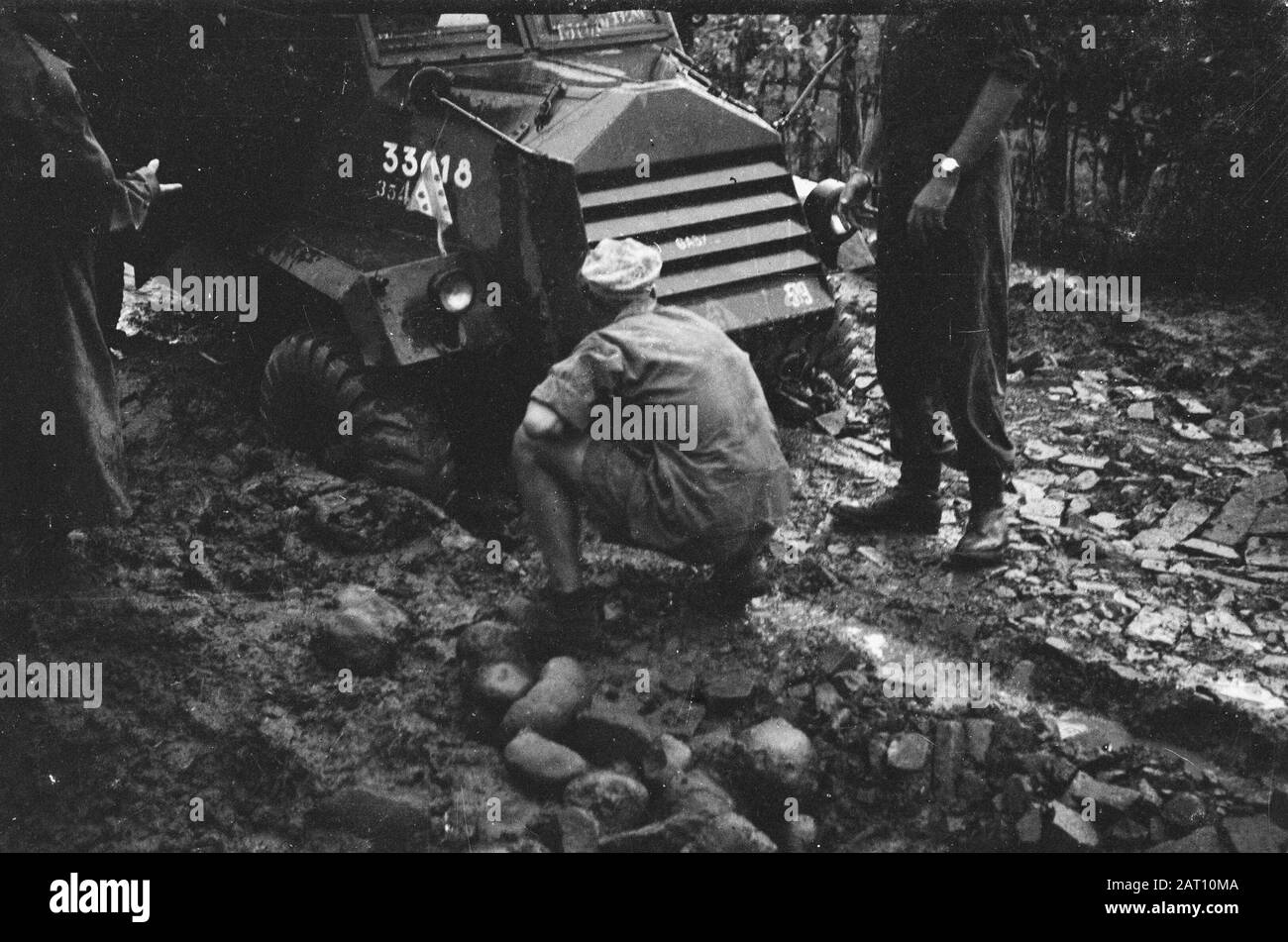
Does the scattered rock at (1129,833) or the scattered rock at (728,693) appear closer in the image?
the scattered rock at (1129,833)

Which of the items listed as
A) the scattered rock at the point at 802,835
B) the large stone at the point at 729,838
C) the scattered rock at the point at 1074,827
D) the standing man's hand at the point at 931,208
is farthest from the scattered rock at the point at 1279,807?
the standing man's hand at the point at 931,208

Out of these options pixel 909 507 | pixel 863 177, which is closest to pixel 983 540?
pixel 909 507

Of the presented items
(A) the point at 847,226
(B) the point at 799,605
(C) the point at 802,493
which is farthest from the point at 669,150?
(B) the point at 799,605

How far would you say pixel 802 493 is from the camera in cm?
521

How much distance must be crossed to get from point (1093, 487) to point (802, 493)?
1164mm

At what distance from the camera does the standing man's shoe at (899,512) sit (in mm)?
4773

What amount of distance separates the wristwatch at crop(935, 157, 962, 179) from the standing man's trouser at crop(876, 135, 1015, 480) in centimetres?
12

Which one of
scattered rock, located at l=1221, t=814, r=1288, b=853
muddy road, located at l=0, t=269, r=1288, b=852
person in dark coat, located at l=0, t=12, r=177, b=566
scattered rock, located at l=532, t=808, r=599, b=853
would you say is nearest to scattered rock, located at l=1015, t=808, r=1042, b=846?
muddy road, located at l=0, t=269, r=1288, b=852

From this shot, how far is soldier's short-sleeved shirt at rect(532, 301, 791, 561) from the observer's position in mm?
3670

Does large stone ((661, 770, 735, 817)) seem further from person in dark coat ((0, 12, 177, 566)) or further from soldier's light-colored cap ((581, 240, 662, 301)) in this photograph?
person in dark coat ((0, 12, 177, 566))

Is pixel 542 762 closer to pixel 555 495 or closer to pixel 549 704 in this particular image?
pixel 549 704

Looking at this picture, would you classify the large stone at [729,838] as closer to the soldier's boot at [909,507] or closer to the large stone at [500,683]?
the large stone at [500,683]

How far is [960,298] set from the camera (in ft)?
14.1

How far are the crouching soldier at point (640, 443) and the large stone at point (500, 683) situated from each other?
0.24 meters
